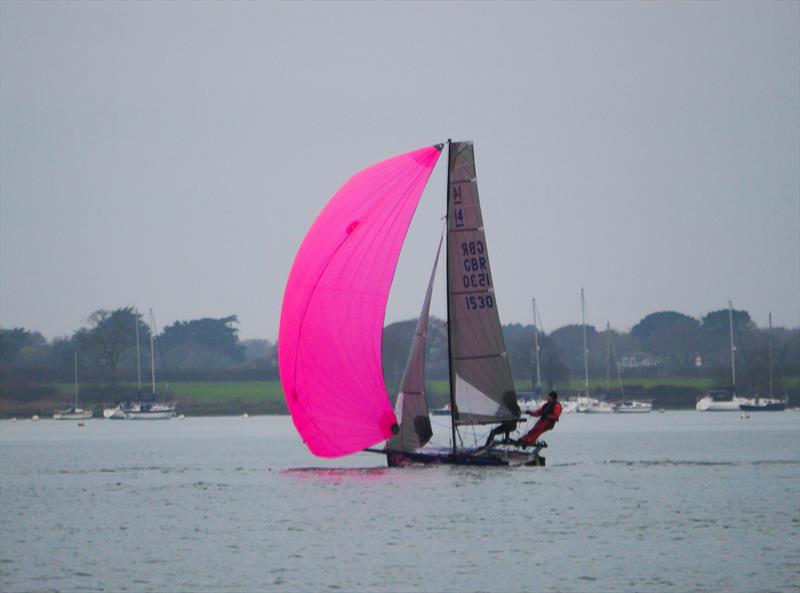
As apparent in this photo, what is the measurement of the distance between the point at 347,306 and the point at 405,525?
805 centimetres

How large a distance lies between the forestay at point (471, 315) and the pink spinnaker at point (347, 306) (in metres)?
1.12

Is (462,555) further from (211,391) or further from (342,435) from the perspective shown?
(211,391)

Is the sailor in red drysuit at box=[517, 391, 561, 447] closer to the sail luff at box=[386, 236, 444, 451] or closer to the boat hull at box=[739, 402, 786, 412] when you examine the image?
the sail luff at box=[386, 236, 444, 451]

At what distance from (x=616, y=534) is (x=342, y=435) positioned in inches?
441

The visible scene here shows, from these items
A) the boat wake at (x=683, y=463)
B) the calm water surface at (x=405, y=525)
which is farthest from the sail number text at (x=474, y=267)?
the boat wake at (x=683, y=463)

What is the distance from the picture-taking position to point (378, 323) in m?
41.9

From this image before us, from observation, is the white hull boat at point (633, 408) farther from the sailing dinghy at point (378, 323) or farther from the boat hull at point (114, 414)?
the sailing dinghy at point (378, 323)

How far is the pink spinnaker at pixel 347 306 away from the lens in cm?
4122

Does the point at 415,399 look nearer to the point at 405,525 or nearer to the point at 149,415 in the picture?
the point at 405,525

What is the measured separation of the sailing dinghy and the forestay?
0.03 meters

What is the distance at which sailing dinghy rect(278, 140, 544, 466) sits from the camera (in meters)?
41.2

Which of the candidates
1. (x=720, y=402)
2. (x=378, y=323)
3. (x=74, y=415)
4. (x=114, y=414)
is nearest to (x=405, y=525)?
(x=378, y=323)

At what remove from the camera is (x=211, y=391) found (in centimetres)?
15012

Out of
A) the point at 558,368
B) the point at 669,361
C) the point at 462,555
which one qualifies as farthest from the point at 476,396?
the point at 669,361
